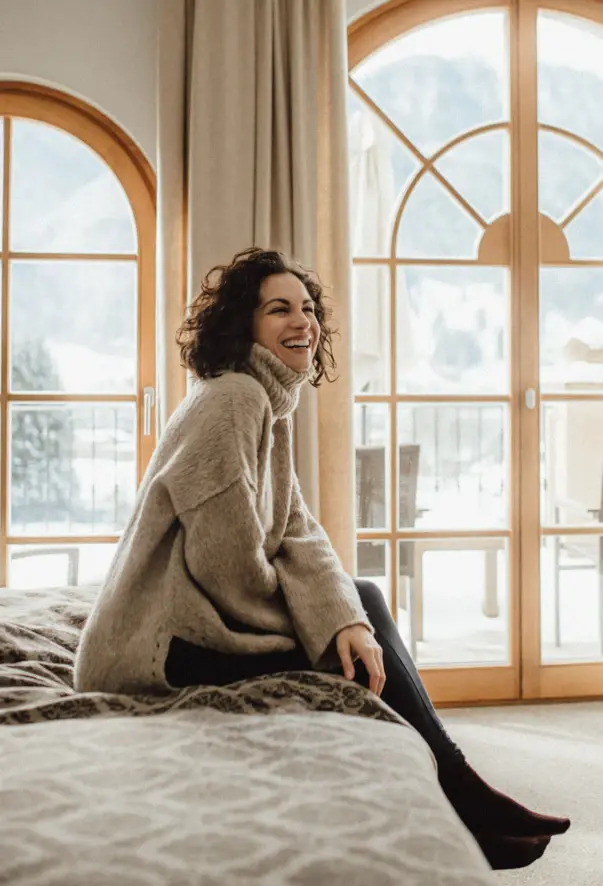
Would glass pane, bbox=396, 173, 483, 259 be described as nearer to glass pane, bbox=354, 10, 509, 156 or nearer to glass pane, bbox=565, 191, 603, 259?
glass pane, bbox=354, 10, 509, 156

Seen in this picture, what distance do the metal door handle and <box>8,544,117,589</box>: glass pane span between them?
436 millimetres

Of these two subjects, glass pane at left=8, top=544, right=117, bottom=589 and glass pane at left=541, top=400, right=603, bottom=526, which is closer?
glass pane at left=8, top=544, right=117, bottom=589

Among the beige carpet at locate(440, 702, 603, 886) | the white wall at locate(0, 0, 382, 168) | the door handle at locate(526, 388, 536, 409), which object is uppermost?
the white wall at locate(0, 0, 382, 168)

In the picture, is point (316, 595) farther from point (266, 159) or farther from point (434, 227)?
point (434, 227)

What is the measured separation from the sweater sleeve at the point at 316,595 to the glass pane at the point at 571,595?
166 centimetres

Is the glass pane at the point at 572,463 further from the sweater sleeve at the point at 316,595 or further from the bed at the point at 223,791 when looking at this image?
the bed at the point at 223,791

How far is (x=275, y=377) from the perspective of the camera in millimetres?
1577

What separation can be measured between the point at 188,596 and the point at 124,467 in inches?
60.9

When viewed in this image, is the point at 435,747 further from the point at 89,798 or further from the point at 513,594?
the point at 513,594

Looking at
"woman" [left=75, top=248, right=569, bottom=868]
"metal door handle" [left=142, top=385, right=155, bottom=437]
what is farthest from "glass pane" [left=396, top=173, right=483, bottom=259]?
"woman" [left=75, top=248, right=569, bottom=868]

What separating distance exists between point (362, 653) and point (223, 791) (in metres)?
0.48

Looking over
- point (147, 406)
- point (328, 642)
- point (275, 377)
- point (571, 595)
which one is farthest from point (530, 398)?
point (328, 642)

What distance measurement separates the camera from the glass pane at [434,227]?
2.85 m

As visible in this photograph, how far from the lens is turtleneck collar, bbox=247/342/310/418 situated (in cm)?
155
